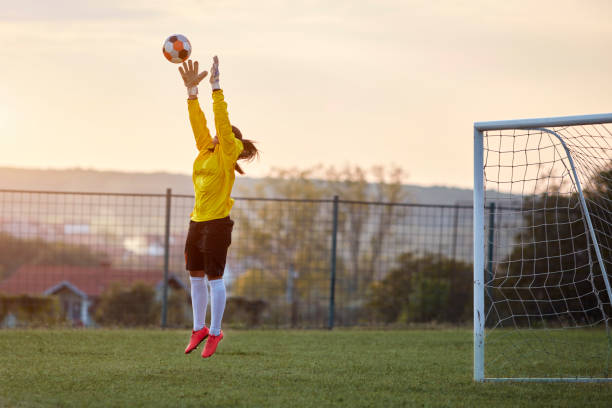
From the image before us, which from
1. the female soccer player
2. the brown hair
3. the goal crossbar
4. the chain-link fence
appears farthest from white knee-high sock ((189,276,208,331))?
the chain-link fence

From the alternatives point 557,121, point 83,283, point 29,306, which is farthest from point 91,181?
point 557,121

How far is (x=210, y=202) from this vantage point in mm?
5918

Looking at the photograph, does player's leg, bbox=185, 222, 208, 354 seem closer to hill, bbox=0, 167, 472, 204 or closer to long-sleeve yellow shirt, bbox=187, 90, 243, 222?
long-sleeve yellow shirt, bbox=187, 90, 243, 222

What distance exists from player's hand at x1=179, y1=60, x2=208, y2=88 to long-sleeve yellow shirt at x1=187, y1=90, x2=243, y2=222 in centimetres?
35

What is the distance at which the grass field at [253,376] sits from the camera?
4.82 m

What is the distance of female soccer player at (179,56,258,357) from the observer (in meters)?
5.89

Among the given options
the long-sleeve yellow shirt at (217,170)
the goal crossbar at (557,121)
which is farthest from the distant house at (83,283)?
the goal crossbar at (557,121)

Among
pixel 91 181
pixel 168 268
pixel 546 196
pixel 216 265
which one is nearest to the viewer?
pixel 216 265

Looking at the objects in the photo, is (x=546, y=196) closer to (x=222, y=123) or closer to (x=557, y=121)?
(x=557, y=121)

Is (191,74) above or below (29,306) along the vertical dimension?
above

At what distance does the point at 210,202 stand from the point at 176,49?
1.46m

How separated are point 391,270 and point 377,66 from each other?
4559mm

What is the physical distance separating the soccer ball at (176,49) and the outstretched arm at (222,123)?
57 centimetres

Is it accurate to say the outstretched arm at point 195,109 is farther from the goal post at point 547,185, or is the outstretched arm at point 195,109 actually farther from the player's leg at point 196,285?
the goal post at point 547,185
